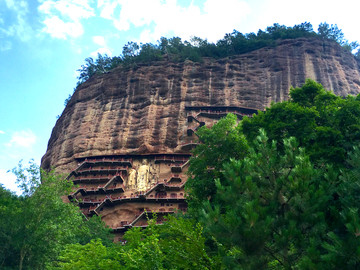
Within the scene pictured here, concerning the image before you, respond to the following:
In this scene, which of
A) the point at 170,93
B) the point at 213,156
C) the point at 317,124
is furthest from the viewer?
the point at 170,93

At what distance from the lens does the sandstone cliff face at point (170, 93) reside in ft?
128

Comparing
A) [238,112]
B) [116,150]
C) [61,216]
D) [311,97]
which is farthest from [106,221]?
[311,97]

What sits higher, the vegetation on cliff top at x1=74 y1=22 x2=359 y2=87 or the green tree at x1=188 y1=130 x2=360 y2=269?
the vegetation on cliff top at x1=74 y1=22 x2=359 y2=87

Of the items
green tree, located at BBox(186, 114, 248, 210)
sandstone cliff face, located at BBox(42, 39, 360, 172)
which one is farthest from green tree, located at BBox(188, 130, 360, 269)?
sandstone cliff face, located at BBox(42, 39, 360, 172)

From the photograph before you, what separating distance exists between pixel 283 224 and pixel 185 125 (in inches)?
1245

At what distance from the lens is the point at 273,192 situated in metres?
8.88

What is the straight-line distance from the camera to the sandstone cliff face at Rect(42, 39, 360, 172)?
3912 centimetres

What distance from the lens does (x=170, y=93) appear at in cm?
4319

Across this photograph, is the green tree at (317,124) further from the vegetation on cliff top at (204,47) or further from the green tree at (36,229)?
the vegetation on cliff top at (204,47)

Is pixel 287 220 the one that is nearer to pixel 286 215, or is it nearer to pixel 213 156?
pixel 286 215

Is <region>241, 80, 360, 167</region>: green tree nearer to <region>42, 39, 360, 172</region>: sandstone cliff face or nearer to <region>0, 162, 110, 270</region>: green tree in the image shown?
<region>0, 162, 110, 270</region>: green tree

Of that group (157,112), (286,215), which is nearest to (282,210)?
(286,215)

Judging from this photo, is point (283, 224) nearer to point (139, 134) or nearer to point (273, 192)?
point (273, 192)

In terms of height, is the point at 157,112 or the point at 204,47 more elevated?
the point at 204,47
